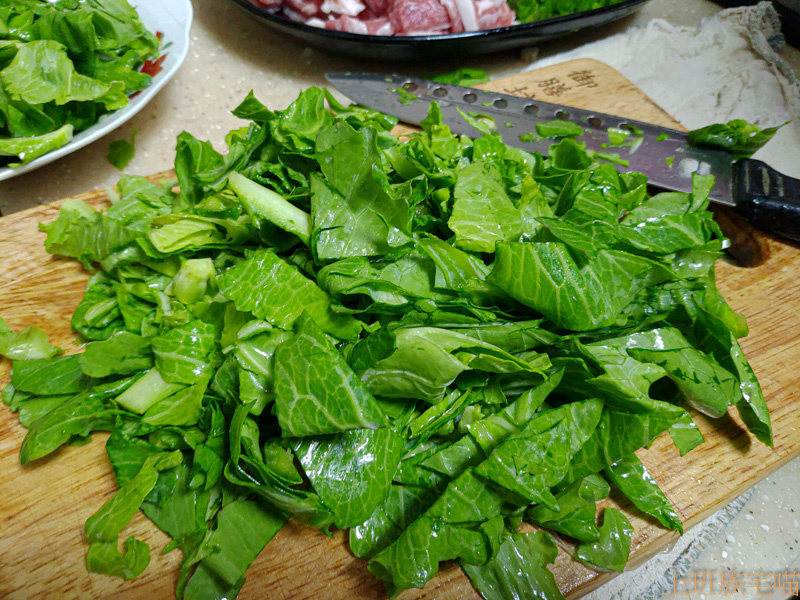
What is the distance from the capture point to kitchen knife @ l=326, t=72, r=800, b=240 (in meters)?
1.49

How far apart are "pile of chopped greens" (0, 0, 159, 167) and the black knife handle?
6.37 ft

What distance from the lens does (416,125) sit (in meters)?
1.77

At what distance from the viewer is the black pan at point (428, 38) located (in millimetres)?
2061

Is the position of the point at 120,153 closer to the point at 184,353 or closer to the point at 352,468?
the point at 184,353

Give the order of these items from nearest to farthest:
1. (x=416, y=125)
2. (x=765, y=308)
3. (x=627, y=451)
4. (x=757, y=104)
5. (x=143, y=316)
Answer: (x=627, y=451), (x=143, y=316), (x=765, y=308), (x=416, y=125), (x=757, y=104)

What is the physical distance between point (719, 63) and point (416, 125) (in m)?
1.84

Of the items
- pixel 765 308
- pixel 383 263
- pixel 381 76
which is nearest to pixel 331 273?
pixel 383 263

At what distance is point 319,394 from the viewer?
975 millimetres

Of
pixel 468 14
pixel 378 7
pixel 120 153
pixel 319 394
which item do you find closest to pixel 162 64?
pixel 120 153

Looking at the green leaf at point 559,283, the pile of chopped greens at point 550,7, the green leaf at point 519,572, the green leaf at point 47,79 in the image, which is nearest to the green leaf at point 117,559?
the green leaf at point 519,572

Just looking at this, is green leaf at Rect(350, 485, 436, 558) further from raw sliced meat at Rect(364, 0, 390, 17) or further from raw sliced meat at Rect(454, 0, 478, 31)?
raw sliced meat at Rect(364, 0, 390, 17)

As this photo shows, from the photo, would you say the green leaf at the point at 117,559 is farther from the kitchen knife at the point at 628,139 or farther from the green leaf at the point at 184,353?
the kitchen knife at the point at 628,139

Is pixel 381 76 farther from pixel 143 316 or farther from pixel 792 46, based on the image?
pixel 792 46

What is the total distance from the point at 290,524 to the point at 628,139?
1505mm
